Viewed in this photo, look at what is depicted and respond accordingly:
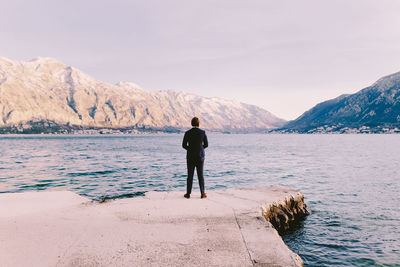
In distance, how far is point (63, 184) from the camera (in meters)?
21.7

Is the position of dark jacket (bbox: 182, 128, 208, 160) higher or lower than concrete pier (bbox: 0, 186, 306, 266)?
higher

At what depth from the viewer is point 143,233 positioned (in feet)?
21.5

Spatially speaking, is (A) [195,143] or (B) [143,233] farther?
(A) [195,143]

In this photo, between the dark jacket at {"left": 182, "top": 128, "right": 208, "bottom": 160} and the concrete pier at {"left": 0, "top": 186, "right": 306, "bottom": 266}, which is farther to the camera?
the dark jacket at {"left": 182, "top": 128, "right": 208, "bottom": 160}

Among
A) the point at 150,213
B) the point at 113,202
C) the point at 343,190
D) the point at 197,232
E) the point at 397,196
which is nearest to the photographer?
the point at 197,232

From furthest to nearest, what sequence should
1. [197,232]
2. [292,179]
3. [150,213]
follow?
[292,179] → [150,213] → [197,232]

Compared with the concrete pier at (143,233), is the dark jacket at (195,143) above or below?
above

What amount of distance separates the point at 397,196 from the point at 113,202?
1853cm

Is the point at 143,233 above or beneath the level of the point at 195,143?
beneath

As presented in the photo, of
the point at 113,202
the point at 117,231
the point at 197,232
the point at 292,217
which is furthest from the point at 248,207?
the point at 113,202

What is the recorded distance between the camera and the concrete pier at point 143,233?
16.9ft

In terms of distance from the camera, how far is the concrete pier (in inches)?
203

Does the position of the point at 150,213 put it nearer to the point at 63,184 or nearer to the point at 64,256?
the point at 64,256

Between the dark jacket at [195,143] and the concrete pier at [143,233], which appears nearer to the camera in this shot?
the concrete pier at [143,233]
